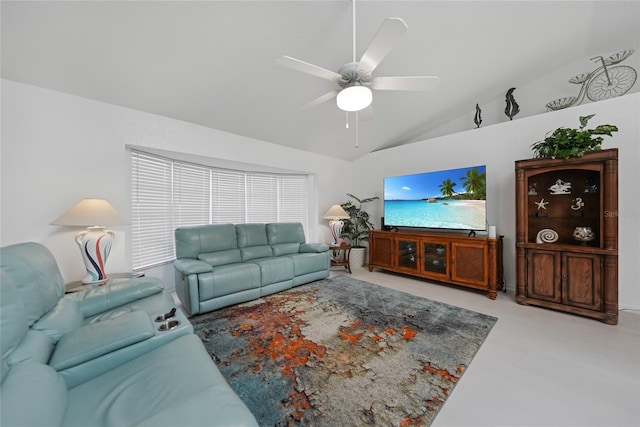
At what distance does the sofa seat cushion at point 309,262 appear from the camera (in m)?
3.51

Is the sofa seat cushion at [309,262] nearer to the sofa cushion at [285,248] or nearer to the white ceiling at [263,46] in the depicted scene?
the sofa cushion at [285,248]

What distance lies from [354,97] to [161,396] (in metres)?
1.96

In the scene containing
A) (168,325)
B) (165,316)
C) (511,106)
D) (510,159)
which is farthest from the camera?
(511,106)

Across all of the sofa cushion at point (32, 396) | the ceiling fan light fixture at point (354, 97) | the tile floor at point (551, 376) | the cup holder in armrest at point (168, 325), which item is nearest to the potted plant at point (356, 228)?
the tile floor at point (551, 376)

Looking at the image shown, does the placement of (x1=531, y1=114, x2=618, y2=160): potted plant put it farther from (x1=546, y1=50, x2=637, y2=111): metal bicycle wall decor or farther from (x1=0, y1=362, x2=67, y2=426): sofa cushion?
(x1=0, y1=362, x2=67, y2=426): sofa cushion

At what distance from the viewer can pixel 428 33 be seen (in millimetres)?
2393

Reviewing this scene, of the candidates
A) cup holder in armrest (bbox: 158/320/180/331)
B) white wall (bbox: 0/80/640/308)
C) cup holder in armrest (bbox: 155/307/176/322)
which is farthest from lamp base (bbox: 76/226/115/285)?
cup holder in armrest (bbox: 158/320/180/331)

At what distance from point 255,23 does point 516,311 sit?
13.1ft

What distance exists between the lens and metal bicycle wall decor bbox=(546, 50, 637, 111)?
2.78 meters

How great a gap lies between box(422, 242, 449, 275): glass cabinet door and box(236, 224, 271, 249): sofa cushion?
257 centimetres

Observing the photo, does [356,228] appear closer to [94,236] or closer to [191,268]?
[191,268]

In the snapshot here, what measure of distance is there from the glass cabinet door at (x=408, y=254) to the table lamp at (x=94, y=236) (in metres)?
3.72

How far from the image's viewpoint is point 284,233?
4.07m

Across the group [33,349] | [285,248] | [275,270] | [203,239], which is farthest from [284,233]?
[33,349]
